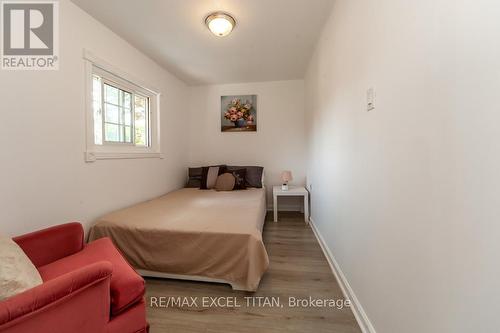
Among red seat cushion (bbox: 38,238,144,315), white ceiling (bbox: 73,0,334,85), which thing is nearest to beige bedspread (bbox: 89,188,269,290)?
red seat cushion (bbox: 38,238,144,315)

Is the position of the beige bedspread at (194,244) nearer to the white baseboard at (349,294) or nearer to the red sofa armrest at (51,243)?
the red sofa armrest at (51,243)

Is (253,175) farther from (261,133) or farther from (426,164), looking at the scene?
(426,164)

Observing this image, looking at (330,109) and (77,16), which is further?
(330,109)

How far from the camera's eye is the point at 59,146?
1.80 m

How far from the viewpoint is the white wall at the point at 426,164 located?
0.61 metres

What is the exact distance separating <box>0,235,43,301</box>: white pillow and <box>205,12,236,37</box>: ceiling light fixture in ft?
7.12

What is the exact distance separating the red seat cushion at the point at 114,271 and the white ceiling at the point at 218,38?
204 centimetres

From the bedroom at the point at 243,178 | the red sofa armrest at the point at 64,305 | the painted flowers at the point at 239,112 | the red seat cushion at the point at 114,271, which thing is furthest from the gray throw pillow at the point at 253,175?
the red sofa armrest at the point at 64,305

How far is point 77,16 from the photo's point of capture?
1.95 meters

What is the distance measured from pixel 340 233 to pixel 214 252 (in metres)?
1.09

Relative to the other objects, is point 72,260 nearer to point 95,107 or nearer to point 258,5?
point 95,107

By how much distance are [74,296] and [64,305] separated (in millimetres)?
39

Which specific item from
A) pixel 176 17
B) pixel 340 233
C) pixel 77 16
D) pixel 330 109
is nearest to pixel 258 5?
pixel 176 17

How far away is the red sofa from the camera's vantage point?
803mm
